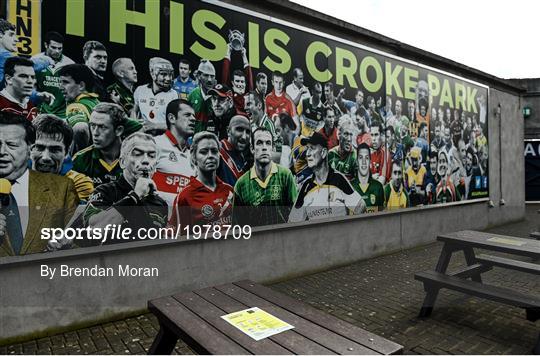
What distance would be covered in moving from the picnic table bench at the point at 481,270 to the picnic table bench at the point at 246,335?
220 centimetres

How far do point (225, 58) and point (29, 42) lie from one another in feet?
7.33

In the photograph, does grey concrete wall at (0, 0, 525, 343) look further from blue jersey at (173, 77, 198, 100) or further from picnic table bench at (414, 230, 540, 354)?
picnic table bench at (414, 230, 540, 354)

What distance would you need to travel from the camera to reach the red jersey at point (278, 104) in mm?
5469

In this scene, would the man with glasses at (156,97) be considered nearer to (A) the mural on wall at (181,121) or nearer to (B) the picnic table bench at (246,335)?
(A) the mural on wall at (181,121)

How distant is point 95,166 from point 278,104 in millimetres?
2700

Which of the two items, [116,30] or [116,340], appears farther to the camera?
[116,30]

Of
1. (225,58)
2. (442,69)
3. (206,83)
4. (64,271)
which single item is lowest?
(64,271)

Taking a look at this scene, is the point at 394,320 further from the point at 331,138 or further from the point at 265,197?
the point at 331,138

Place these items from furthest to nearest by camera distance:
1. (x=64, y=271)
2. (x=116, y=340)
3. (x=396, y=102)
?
1. (x=396, y=102)
2. (x=64, y=271)
3. (x=116, y=340)

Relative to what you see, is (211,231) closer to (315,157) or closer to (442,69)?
(315,157)

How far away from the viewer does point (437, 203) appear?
8406 millimetres

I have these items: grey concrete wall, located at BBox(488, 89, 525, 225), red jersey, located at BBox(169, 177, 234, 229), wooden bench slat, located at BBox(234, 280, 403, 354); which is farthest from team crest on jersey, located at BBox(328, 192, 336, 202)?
grey concrete wall, located at BBox(488, 89, 525, 225)

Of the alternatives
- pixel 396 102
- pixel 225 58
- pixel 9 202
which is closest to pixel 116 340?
pixel 9 202

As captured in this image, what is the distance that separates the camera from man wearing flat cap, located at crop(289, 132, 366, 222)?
587 cm
